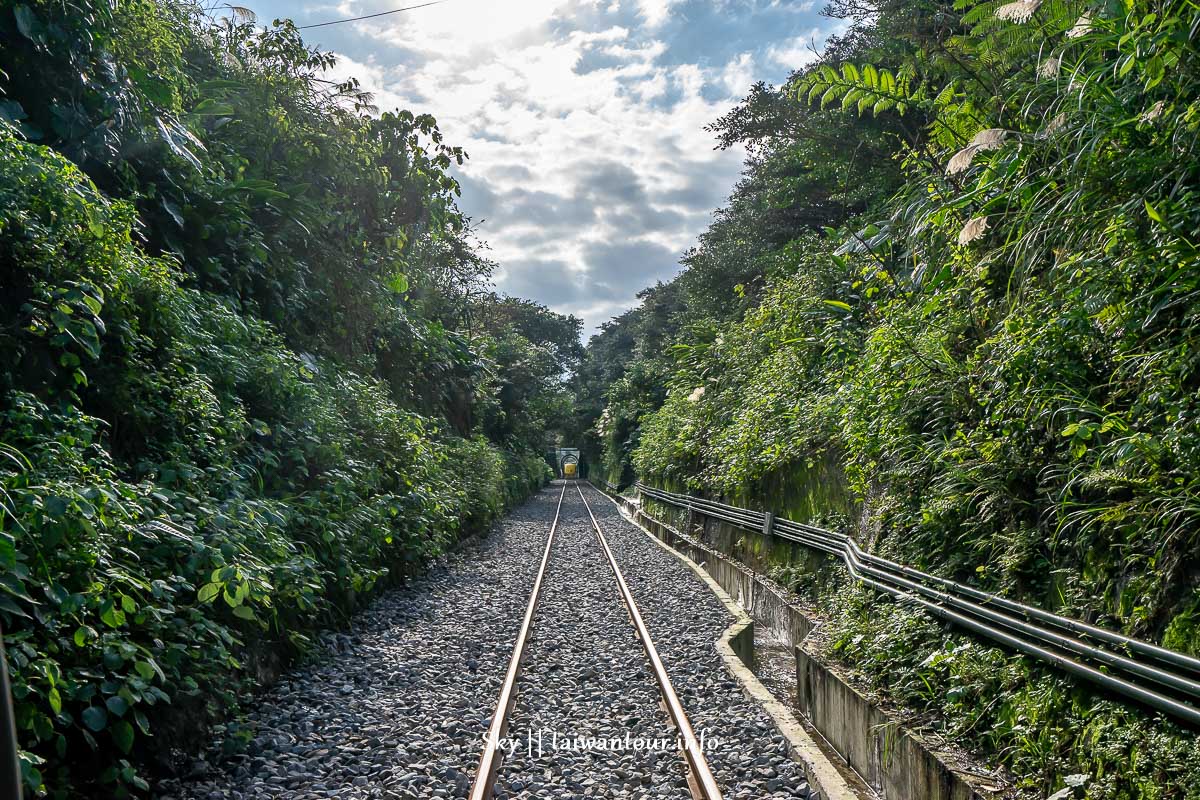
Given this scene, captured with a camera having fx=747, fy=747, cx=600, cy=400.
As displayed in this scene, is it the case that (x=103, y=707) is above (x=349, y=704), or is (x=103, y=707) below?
above

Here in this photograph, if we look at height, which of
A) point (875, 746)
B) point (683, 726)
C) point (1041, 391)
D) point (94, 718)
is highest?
point (1041, 391)

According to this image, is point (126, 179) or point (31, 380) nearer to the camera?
point (31, 380)

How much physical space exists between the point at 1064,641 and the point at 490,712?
12.6 ft

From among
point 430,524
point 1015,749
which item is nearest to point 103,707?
point 1015,749

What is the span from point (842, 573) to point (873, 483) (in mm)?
1079

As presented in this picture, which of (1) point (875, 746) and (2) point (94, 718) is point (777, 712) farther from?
(2) point (94, 718)

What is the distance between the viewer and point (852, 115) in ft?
48.2

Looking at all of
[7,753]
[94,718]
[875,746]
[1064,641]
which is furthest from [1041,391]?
[94,718]

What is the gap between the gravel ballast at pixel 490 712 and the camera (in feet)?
14.1

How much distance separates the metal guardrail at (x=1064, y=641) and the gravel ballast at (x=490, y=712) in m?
1.34

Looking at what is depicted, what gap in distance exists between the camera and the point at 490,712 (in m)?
5.54

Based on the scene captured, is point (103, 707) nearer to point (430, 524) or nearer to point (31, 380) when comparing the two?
point (31, 380)

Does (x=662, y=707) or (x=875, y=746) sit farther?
(x=662, y=707)

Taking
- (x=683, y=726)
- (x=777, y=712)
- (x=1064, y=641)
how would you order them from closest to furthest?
(x=1064, y=641) → (x=683, y=726) → (x=777, y=712)
